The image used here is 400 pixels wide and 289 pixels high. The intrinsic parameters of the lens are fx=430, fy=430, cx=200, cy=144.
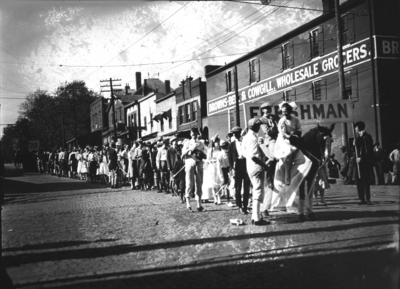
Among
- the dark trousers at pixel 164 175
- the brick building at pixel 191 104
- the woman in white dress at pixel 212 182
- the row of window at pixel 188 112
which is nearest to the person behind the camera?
the woman in white dress at pixel 212 182

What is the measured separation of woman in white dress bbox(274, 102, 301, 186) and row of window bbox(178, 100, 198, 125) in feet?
114

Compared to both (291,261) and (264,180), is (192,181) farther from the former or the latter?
(291,261)

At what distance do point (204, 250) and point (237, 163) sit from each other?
446cm

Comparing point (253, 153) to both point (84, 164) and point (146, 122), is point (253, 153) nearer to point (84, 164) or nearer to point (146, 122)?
point (84, 164)

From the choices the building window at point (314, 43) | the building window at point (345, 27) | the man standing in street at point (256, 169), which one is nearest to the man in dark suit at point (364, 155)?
the man standing in street at point (256, 169)

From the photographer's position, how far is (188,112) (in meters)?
44.7

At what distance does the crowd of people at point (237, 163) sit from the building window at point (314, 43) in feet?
32.4

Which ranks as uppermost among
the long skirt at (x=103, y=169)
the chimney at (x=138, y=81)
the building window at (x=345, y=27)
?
the chimney at (x=138, y=81)

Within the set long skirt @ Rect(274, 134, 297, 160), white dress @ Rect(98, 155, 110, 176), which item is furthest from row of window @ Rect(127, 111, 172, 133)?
long skirt @ Rect(274, 134, 297, 160)

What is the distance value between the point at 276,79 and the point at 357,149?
2151cm

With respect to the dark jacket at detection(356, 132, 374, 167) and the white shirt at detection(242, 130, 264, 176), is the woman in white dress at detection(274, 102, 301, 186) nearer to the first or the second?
the white shirt at detection(242, 130, 264, 176)

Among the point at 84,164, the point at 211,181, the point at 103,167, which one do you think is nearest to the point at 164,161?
the point at 211,181

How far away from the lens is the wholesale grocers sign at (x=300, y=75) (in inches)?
854

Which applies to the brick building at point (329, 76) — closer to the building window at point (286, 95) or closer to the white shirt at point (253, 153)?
the building window at point (286, 95)
